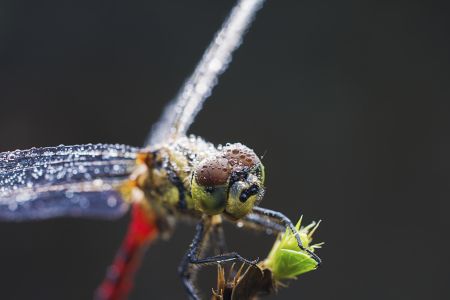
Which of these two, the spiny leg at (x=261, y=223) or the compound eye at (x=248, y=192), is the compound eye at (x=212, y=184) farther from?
the spiny leg at (x=261, y=223)

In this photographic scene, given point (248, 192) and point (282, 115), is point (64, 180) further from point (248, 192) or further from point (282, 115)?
point (282, 115)

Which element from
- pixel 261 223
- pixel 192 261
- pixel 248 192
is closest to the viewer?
pixel 248 192

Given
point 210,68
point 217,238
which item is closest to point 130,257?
point 217,238

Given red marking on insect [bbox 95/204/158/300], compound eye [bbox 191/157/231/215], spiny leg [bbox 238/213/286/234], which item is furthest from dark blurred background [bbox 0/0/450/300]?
compound eye [bbox 191/157/231/215]

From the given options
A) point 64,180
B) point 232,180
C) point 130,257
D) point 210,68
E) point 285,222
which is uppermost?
point 210,68

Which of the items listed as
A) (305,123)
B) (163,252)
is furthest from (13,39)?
(305,123)

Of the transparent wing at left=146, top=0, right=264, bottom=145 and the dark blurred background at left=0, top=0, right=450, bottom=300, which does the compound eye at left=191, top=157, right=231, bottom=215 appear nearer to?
the transparent wing at left=146, top=0, right=264, bottom=145

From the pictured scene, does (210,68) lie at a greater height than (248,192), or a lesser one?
greater
